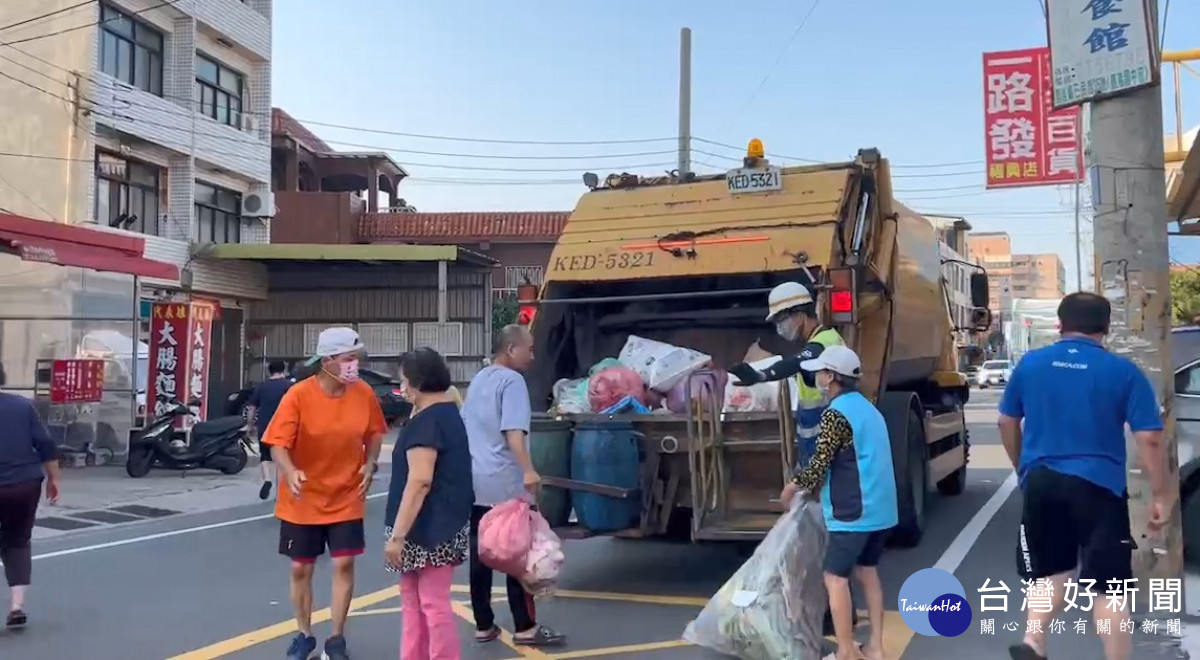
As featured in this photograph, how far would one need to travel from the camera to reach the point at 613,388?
25.2ft

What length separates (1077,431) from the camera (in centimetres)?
509

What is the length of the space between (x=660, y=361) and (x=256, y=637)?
311 cm

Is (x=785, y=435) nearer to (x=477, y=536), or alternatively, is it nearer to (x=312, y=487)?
(x=477, y=536)

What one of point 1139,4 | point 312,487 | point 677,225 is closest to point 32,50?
point 677,225

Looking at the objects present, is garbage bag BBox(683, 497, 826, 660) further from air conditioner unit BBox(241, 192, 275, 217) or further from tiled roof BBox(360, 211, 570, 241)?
tiled roof BBox(360, 211, 570, 241)

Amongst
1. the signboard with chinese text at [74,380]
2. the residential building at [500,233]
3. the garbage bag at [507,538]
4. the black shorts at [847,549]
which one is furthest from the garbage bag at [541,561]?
the residential building at [500,233]

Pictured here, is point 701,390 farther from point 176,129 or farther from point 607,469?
point 176,129

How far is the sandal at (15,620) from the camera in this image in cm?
688

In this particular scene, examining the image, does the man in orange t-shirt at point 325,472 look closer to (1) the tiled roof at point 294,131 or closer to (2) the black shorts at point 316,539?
(2) the black shorts at point 316,539

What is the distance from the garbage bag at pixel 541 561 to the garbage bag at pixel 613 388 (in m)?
1.64

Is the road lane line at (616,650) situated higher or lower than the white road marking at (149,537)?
higher

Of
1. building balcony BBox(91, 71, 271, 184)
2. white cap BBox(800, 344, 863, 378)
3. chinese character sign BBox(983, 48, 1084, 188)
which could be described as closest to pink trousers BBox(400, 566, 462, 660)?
white cap BBox(800, 344, 863, 378)

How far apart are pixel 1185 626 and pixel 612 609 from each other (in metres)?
3.26

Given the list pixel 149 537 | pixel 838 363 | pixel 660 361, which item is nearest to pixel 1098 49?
pixel 838 363
